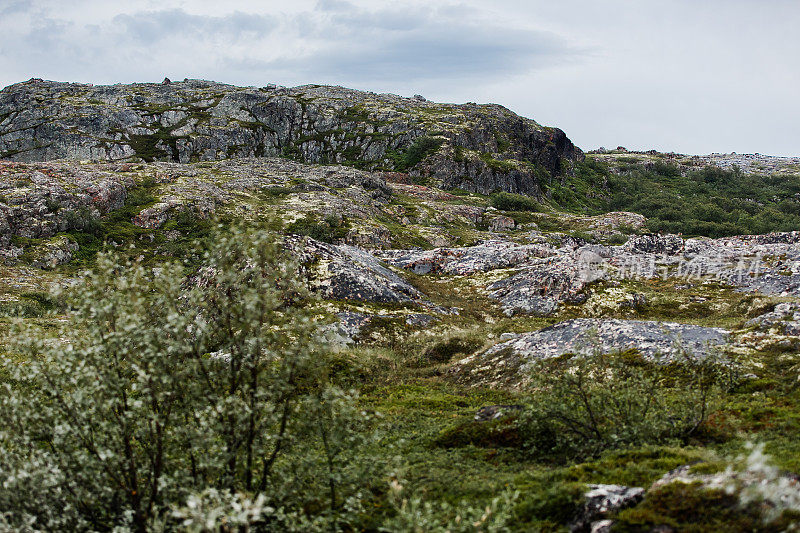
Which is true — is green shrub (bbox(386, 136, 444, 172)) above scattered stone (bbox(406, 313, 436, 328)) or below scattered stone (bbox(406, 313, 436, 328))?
above

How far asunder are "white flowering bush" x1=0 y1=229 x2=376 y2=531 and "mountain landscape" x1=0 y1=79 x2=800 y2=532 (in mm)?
103

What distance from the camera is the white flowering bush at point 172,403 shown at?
10344 millimetres

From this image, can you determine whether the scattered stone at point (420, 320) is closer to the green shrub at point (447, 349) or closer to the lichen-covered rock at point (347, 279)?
the lichen-covered rock at point (347, 279)

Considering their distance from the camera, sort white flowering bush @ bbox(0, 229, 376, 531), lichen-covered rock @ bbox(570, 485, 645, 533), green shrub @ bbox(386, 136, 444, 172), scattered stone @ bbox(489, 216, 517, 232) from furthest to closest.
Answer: green shrub @ bbox(386, 136, 444, 172) < scattered stone @ bbox(489, 216, 517, 232) < lichen-covered rock @ bbox(570, 485, 645, 533) < white flowering bush @ bbox(0, 229, 376, 531)

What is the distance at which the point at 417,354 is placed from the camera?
3816 cm

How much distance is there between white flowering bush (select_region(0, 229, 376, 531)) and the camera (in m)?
10.3

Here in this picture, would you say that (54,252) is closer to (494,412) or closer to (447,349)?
(447,349)

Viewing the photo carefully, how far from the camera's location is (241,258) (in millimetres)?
12812

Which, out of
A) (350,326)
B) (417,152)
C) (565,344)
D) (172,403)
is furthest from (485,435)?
(417,152)

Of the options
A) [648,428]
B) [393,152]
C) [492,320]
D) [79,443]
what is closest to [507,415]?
[648,428]

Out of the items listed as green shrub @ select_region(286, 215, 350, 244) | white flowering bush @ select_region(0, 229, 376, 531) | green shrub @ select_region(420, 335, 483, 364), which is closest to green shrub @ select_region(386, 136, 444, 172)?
green shrub @ select_region(286, 215, 350, 244)

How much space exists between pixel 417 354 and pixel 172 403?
27692mm

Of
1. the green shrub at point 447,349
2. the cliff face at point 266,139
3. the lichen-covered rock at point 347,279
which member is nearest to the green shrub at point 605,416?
the green shrub at point 447,349

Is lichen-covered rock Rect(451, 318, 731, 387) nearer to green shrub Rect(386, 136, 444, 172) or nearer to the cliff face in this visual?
the cliff face
